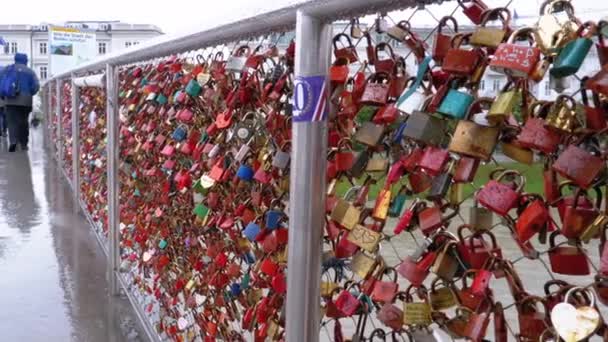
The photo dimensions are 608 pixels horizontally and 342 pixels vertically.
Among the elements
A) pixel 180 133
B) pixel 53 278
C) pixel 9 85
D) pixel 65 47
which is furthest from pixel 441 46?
pixel 65 47

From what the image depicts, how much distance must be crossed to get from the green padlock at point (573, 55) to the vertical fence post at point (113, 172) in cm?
306

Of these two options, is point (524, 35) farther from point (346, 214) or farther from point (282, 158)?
point (282, 158)

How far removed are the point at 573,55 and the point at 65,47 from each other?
1494 cm

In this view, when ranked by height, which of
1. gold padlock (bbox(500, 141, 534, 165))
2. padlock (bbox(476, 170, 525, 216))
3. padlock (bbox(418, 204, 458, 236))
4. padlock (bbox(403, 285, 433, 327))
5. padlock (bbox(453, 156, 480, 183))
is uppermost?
gold padlock (bbox(500, 141, 534, 165))

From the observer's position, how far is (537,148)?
852 millimetres

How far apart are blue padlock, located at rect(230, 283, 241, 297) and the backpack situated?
10.3m

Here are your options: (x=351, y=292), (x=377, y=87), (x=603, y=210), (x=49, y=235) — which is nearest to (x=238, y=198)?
(x=351, y=292)

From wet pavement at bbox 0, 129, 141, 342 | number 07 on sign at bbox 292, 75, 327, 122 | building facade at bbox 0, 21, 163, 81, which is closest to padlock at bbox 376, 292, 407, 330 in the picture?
number 07 on sign at bbox 292, 75, 327, 122

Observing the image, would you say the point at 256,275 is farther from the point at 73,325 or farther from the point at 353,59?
the point at 73,325

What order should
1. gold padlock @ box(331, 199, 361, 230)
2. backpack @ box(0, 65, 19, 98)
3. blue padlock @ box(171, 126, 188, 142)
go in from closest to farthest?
gold padlock @ box(331, 199, 361, 230) < blue padlock @ box(171, 126, 188, 142) < backpack @ box(0, 65, 19, 98)

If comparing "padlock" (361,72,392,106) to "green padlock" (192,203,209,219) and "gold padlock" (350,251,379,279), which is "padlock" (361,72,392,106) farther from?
"green padlock" (192,203,209,219)

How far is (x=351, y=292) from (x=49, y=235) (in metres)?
4.82

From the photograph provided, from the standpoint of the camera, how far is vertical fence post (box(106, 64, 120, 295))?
360cm

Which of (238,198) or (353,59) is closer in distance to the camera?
(353,59)
